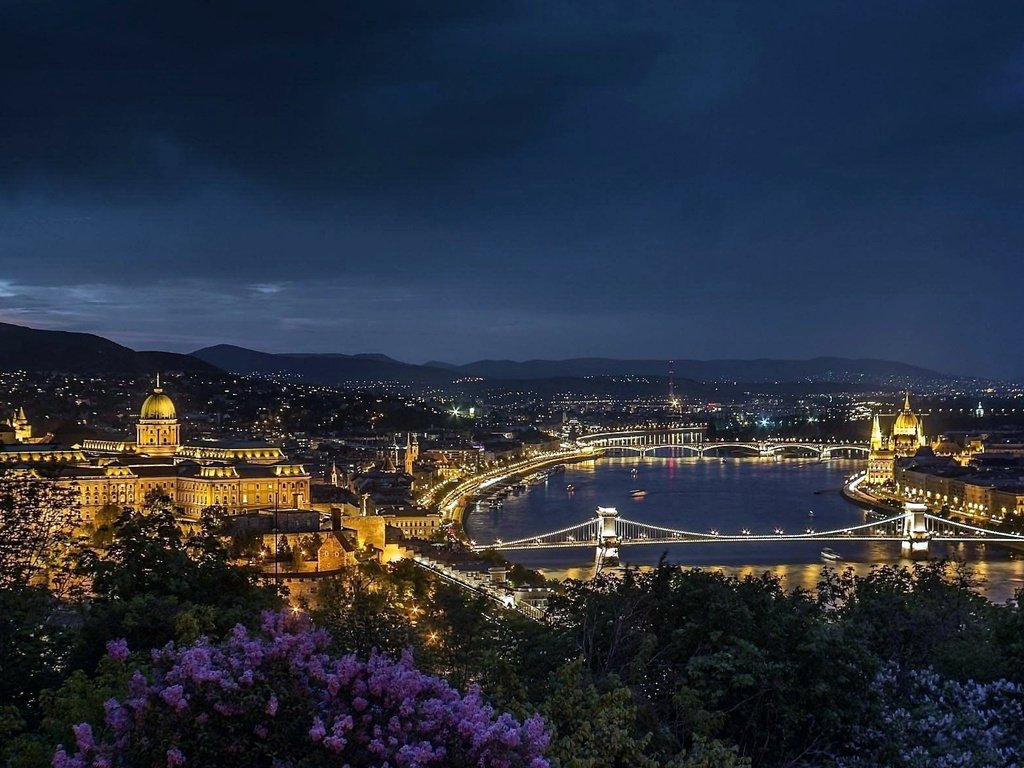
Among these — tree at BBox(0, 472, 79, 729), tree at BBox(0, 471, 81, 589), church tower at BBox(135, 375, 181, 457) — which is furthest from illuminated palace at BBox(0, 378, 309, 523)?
tree at BBox(0, 472, 79, 729)

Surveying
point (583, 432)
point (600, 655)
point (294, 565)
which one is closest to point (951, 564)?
point (294, 565)

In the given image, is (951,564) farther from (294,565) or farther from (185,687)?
(185,687)

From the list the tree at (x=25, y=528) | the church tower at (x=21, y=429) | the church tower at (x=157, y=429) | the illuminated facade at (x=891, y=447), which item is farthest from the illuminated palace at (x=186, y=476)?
the illuminated facade at (x=891, y=447)

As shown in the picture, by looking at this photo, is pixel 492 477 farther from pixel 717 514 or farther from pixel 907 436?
pixel 907 436

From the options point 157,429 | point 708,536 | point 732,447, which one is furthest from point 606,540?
point 732,447

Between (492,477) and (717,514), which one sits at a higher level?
(717,514)
